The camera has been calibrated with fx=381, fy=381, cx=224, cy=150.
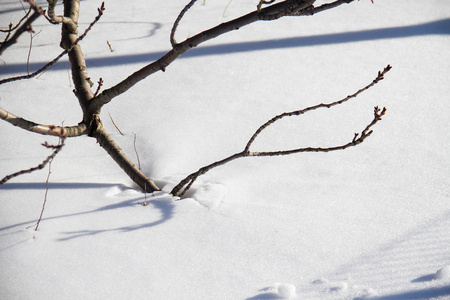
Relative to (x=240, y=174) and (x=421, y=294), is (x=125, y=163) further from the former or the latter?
(x=421, y=294)

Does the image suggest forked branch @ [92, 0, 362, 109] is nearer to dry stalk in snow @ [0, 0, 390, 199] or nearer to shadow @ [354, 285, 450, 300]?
dry stalk in snow @ [0, 0, 390, 199]

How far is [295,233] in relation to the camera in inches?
52.3

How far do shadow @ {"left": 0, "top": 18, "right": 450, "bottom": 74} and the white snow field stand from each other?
1 centimetres

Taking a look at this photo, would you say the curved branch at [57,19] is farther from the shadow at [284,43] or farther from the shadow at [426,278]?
the shadow at [426,278]

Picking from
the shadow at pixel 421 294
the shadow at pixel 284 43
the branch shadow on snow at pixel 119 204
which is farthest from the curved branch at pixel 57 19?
the shadow at pixel 421 294

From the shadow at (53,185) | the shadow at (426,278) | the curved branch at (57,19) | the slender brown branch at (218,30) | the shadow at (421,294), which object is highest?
the curved branch at (57,19)

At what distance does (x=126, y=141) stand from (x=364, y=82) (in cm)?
150

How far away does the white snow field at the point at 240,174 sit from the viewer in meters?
1.16

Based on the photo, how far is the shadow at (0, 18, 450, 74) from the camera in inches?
98.3

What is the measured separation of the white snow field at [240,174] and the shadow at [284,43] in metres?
0.01

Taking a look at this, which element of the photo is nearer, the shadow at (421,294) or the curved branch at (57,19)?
the shadow at (421,294)

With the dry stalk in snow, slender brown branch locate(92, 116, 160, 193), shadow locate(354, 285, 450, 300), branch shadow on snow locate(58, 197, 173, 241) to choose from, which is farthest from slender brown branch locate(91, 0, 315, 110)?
shadow locate(354, 285, 450, 300)

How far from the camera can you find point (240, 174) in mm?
1673

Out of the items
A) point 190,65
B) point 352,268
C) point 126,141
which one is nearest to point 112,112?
point 126,141
